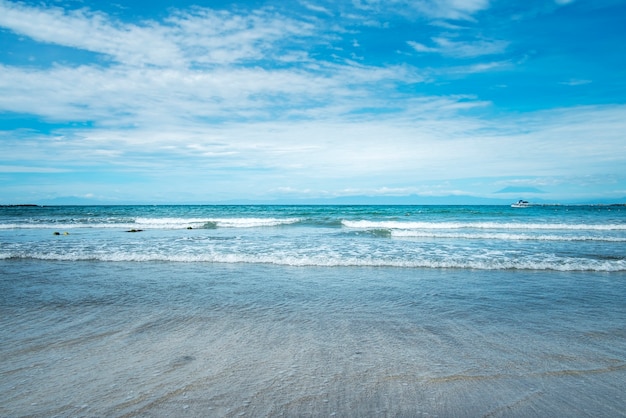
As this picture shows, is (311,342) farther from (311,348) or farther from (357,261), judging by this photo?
(357,261)

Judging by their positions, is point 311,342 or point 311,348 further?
point 311,342

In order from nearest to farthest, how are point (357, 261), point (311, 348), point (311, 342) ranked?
point (311, 348) < point (311, 342) < point (357, 261)

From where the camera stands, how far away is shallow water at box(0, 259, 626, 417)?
3.22 metres

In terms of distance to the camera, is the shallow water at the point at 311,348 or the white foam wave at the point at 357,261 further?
the white foam wave at the point at 357,261

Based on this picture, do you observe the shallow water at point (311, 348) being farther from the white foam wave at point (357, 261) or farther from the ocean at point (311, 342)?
the white foam wave at point (357, 261)

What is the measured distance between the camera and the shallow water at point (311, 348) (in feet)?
10.6

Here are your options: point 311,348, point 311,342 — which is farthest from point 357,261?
point 311,348

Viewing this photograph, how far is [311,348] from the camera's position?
4484mm

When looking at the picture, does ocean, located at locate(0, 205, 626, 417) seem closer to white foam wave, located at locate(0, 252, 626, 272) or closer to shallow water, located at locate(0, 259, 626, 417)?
shallow water, located at locate(0, 259, 626, 417)

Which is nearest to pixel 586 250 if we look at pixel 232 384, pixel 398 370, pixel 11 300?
pixel 398 370

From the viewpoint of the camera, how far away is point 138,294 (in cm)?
733

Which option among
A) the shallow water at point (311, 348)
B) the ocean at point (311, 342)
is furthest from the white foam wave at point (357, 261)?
the shallow water at point (311, 348)

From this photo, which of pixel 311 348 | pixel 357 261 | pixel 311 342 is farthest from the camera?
pixel 357 261

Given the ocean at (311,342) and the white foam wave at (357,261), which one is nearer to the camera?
the ocean at (311,342)
